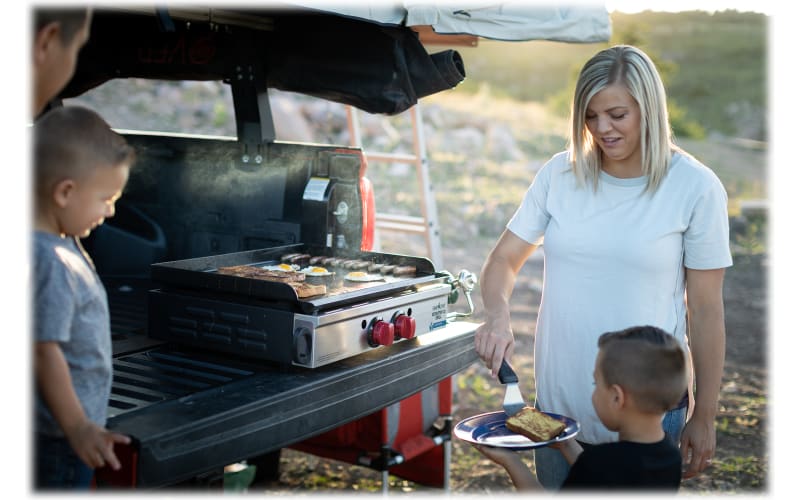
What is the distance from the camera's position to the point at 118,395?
2.71 metres

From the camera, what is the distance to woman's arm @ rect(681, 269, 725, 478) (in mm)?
2572

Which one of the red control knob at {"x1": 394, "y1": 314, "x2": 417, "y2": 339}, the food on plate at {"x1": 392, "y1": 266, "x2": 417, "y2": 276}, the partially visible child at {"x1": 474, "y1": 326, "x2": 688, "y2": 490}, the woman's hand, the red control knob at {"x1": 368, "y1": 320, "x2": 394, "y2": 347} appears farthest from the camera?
the food on plate at {"x1": 392, "y1": 266, "x2": 417, "y2": 276}

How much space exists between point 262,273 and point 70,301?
121 centimetres

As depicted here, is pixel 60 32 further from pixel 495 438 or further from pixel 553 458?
pixel 553 458

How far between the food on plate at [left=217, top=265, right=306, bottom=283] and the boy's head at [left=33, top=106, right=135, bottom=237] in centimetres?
94

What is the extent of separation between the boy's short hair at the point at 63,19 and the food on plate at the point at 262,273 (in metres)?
1.27

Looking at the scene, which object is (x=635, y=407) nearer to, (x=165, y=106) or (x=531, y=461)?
(x=531, y=461)

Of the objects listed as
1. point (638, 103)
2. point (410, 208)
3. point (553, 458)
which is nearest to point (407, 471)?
point (553, 458)

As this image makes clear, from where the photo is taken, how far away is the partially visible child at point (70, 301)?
2.03 meters

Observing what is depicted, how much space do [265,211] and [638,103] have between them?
6.04 feet

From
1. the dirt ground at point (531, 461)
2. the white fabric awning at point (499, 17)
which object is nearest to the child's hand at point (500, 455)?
the white fabric awning at point (499, 17)

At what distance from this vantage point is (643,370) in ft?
7.43

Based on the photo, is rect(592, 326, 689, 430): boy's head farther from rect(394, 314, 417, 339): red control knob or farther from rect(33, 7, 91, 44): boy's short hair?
rect(33, 7, 91, 44): boy's short hair

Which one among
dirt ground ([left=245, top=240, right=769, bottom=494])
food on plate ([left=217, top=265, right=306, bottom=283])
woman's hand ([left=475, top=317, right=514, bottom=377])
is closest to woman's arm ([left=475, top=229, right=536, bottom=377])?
woman's hand ([left=475, top=317, right=514, bottom=377])
